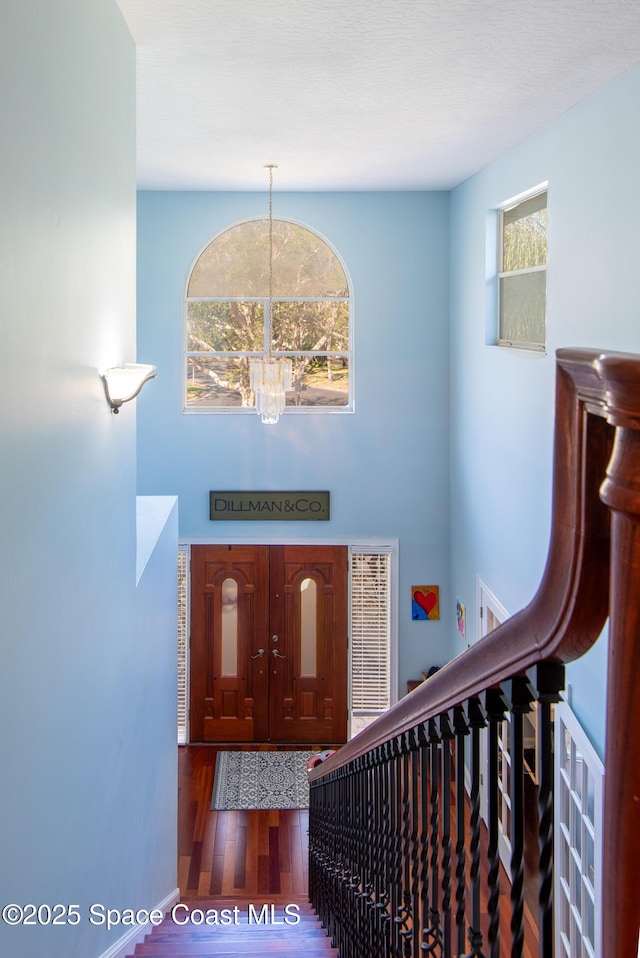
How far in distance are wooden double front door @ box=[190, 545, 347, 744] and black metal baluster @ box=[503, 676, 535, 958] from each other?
7.56m

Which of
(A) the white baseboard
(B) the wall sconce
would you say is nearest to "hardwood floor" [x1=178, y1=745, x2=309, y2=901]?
(A) the white baseboard

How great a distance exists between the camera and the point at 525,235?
6.25 metres

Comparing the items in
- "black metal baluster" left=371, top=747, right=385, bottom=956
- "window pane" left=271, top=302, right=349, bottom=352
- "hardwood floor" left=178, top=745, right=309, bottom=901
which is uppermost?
"window pane" left=271, top=302, right=349, bottom=352

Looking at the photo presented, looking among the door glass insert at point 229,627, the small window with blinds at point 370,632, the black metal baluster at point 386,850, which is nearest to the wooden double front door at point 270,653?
the door glass insert at point 229,627

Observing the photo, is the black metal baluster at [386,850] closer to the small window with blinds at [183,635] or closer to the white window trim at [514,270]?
the white window trim at [514,270]

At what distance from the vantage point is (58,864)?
2725 mm

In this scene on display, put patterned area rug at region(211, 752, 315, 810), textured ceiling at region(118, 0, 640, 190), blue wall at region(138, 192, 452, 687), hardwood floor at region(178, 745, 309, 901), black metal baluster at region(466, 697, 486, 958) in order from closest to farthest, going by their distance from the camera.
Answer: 1. black metal baluster at region(466, 697, 486, 958)
2. textured ceiling at region(118, 0, 640, 190)
3. hardwood floor at region(178, 745, 309, 901)
4. patterned area rug at region(211, 752, 315, 810)
5. blue wall at region(138, 192, 452, 687)

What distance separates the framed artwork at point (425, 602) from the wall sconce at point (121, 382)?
5.27m

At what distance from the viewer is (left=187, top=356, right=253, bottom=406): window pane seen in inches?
337

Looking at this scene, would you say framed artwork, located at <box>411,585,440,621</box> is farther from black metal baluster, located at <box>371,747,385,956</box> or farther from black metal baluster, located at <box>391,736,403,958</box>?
black metal baluster, located at <box>391,736,403,958</box>

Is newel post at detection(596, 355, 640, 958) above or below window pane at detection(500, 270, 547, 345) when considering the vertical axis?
below

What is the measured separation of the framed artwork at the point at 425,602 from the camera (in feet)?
28.1

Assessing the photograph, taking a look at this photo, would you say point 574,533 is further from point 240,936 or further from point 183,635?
point 183,635

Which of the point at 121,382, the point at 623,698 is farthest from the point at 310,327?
the point at 623,698
